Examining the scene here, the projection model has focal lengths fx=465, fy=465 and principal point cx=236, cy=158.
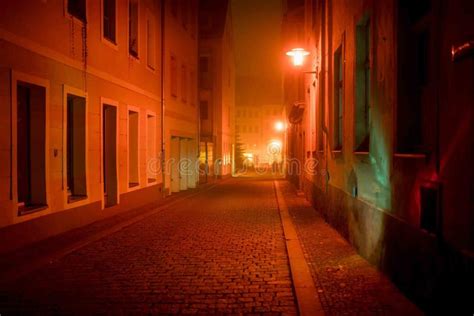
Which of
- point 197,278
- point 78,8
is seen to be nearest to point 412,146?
point 197,278

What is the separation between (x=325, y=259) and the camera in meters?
7.58

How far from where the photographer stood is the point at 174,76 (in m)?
21.6

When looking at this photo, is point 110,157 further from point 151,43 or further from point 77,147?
point 151,43

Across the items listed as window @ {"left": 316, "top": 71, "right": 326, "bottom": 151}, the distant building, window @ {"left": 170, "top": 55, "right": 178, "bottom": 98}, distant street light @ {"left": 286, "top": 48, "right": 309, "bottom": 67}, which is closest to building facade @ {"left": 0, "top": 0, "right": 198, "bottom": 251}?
window @ {"left": 170, "top": 55, "right": 178, "bottom": 98}

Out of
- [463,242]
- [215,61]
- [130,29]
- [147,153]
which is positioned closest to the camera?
[463,242]

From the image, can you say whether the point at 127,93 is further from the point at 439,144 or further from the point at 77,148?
the point at 439,144

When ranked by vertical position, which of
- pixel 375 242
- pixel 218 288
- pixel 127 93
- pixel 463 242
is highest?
pixel 127 93

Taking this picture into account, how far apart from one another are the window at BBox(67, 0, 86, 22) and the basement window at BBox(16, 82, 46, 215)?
263cm

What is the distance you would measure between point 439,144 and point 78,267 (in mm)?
5400

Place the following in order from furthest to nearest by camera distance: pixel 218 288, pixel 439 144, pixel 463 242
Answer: pixel 218 288, pixel 439 144, pixel 463 242

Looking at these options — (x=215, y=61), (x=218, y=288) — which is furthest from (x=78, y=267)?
(x=215, y=61)

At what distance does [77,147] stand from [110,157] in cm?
216

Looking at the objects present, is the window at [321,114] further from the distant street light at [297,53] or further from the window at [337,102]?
the window at [337,102]

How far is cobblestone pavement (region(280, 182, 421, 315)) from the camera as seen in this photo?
5.11 metres
